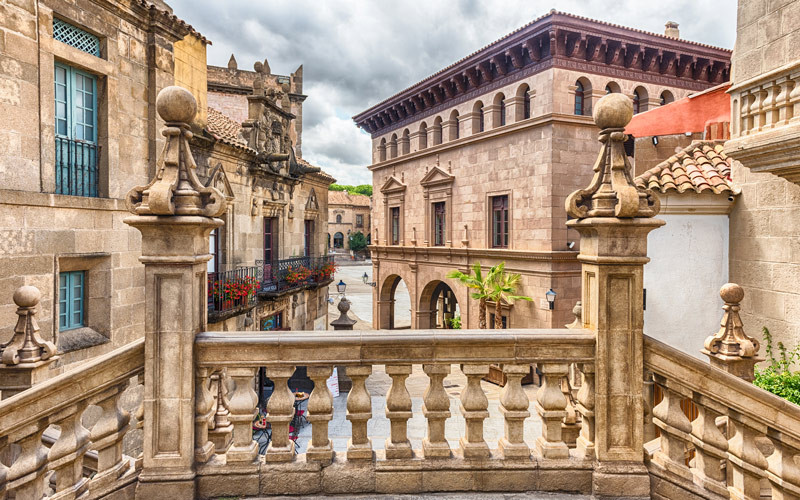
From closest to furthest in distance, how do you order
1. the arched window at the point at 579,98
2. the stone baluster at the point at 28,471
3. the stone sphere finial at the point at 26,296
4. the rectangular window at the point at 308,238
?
the stone baluster at the point at 28,471, the stone sphere finial at the point at 26,296, the arched window at the point at 579,98, the rectangular window at the point at 308,238

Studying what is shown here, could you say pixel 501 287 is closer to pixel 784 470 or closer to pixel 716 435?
pixel 716 435

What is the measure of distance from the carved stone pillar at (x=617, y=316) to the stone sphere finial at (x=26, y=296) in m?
4.36

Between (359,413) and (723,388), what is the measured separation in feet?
8.35

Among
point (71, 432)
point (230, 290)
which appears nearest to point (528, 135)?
point (230, 290)

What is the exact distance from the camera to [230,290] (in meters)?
13.9

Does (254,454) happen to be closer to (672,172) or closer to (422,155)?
(672,172)

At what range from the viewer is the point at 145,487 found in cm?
321

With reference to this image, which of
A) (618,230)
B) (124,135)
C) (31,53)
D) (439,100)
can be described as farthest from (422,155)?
(618,230)

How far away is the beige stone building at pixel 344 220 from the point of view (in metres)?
88.4

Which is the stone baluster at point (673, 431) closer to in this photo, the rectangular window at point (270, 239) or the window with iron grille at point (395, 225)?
the rectangular window at point (270, 239)

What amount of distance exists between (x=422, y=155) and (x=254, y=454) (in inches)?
887

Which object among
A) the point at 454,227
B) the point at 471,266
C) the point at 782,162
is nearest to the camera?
the point at 782,162

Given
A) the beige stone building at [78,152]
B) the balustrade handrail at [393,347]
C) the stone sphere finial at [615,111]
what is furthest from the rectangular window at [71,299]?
the stone sphere finial at [615,111]

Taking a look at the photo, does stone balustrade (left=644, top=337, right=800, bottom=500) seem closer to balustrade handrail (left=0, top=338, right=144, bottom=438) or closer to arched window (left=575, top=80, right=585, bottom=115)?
balustrade handrail (left=0, top=338, right=144, bottom=438)
